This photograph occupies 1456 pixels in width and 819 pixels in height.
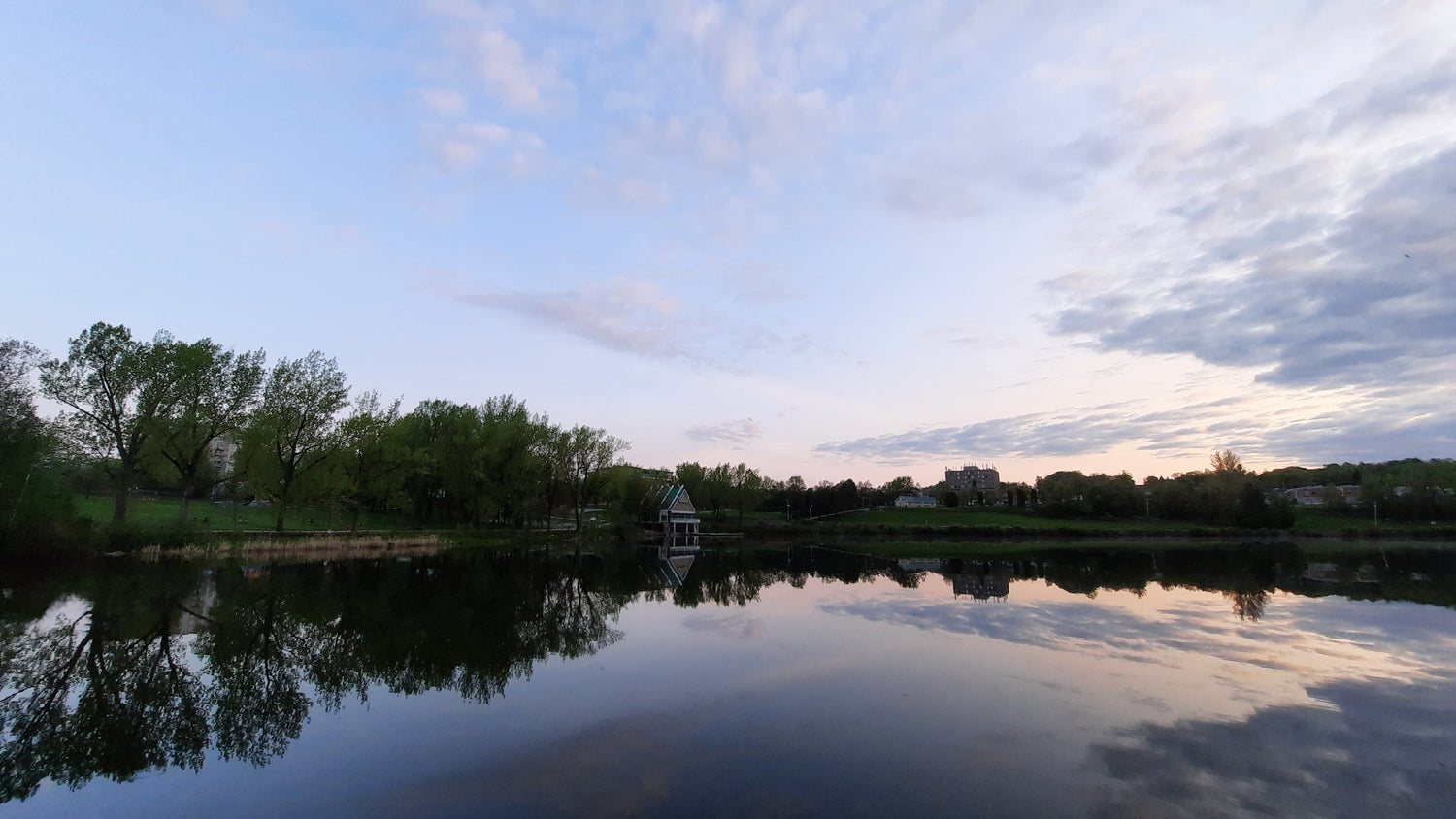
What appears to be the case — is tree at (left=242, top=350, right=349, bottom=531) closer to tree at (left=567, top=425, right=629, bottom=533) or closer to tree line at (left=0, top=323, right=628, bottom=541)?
tree line at (left=0, top=323, right=628, bottom=541)

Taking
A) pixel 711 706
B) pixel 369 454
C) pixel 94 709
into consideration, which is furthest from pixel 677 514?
pixel 94 709

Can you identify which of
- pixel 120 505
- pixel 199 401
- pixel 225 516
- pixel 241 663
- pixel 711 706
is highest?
pixel 199 401

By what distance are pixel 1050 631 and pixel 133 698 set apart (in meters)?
18.0

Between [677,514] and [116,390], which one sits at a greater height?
[116,390]

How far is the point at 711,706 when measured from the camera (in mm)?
9758

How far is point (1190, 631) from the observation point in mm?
15844

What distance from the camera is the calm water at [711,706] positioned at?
6621 millimetres

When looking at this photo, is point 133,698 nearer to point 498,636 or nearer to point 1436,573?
point 498,636

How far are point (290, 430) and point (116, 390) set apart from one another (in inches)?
349

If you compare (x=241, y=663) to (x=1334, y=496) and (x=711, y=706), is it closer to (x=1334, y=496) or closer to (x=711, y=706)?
(x=711, y=706)

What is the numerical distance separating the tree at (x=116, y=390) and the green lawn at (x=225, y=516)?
3478mm

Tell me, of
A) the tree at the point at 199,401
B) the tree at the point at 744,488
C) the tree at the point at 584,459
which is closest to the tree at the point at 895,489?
the tree at the point at 744,488

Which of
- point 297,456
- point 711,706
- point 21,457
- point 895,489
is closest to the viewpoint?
point 711,706

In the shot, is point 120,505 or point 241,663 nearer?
point 241,663
